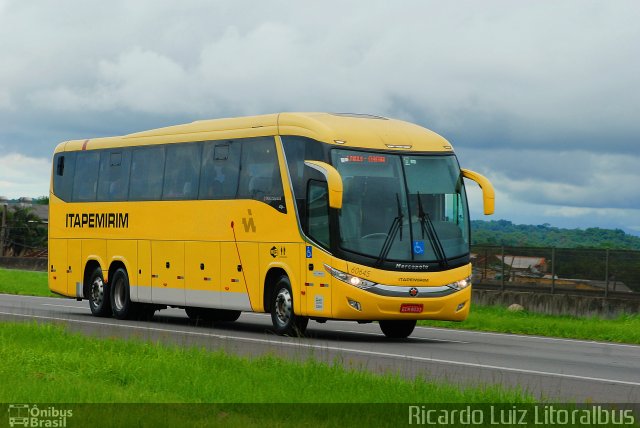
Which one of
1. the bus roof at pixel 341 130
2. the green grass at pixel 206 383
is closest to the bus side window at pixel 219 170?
the bus roof at pixel 341 130

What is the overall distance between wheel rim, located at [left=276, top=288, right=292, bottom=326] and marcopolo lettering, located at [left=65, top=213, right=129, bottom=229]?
246 inches

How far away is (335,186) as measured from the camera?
69.1 ft

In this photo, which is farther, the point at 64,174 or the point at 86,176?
the point at 64,174

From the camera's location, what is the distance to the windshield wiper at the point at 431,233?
22.0 metres

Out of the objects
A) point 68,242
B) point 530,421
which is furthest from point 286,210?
point 530,421

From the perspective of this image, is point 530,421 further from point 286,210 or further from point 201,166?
point 201,166

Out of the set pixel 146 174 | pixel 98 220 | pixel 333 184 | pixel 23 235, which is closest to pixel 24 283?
pixel 23 235

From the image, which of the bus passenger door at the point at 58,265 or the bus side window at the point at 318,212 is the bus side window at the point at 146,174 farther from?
the bus side window at the point at 318,212

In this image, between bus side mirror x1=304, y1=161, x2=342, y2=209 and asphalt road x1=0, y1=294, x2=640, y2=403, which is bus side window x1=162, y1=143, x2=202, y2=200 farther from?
bus side mirror x1=304, y1=161, x2=342, y2=209

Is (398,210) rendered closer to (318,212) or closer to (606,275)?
(318,212)

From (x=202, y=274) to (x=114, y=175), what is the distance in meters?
4.28

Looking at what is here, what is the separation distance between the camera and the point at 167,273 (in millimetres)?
26891

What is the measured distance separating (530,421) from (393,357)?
752 centimetres

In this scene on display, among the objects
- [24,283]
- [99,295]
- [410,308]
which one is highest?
[410,308]
